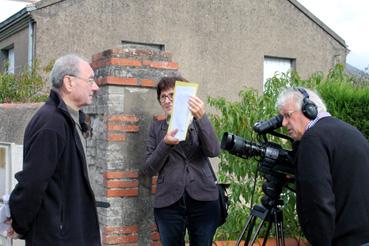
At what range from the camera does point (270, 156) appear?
3801 mm

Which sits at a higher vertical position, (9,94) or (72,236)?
(9,94)

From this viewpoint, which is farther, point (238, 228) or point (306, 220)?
point (238, 228)

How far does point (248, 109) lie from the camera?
5.31m

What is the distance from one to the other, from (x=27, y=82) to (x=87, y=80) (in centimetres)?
654

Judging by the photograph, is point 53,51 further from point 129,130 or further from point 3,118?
point 129,130

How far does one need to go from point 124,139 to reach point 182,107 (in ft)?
3.06

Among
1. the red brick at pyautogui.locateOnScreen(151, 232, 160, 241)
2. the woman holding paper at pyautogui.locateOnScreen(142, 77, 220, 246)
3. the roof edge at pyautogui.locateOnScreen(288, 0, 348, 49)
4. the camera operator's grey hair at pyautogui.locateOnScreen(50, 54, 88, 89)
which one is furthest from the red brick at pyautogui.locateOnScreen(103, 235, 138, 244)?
the roof edge at pyautogui.locateOnScreen(288, 0, 348, 49)

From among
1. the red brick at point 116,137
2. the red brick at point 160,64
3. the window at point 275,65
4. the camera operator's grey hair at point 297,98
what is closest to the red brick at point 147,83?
the red brick at point 160,64

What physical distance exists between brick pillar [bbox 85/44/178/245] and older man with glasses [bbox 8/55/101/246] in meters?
1.20

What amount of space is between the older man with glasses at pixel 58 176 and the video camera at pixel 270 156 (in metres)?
1.23

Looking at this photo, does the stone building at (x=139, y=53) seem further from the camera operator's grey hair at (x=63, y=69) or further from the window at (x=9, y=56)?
the camera operator's grey hair at (x=63, y=69)

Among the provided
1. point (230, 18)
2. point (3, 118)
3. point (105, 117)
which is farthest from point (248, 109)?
point (230, 18)

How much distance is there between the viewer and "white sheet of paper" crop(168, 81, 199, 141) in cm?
373

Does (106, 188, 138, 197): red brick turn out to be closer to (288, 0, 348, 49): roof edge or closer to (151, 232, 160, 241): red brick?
(151, 232, 160, 241): red brick
